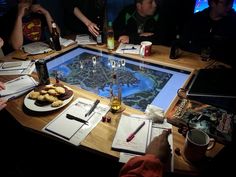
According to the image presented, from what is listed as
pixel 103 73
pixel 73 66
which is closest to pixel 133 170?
pixel 103 73

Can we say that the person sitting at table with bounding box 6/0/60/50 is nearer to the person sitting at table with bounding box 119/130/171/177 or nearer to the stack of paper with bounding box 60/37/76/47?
the stack of paper with bounding box 60/37/76/47

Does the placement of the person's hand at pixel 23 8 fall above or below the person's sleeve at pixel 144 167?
above

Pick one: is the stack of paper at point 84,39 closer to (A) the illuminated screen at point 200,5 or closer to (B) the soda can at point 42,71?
(B) the soda can at point 42,71

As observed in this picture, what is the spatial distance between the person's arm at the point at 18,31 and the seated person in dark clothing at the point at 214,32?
70.7 inches

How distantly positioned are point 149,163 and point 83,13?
2523 millimetres

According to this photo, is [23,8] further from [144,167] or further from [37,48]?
[144,167]

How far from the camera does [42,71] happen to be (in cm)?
163

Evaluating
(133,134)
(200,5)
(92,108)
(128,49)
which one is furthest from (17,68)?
(200,5)

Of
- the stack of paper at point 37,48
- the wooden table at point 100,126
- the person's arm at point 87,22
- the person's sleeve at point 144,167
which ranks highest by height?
the person's arm at point 87,22

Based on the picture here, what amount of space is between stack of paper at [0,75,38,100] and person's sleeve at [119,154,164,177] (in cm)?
103

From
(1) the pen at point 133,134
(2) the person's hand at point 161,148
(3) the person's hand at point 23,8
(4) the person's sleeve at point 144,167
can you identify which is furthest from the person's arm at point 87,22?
(4) the person's sleeve at point 144,167

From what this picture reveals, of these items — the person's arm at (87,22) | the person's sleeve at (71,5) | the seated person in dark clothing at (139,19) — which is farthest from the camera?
the person's sleeve at (71,5)

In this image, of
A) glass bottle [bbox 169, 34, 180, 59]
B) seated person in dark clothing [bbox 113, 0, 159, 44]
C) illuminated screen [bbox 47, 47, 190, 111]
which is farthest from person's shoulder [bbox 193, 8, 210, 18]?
illuminated screen [bbox 47, 47, 190, 111]

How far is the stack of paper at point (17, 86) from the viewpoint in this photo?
158 centimetres
